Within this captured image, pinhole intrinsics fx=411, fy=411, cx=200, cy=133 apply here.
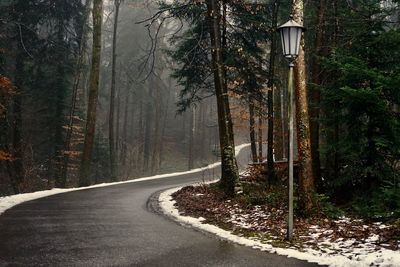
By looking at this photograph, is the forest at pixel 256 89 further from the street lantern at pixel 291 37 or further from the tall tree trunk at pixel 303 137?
the street lantern at pixel 291 37

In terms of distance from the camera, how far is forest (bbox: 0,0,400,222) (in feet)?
31.5

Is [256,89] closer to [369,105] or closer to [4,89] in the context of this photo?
[369,105]

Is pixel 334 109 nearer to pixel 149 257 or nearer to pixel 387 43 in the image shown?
pixel 387 43

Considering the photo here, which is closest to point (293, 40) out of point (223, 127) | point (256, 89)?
point (223, 127)

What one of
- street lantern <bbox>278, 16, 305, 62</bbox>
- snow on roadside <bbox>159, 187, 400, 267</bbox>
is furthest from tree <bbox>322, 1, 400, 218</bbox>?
snow on roadside <bbox>159, 187, 400, 267</bbox>

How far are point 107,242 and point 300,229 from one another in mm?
3791

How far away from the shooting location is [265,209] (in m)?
10.8

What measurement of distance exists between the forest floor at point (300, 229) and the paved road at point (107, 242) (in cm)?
75

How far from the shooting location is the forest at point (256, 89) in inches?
378

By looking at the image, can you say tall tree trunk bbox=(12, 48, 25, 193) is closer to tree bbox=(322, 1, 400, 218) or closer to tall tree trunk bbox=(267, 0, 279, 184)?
tall tree trunk bbox=(267, 0, 279, 184)

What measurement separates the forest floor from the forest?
58cm

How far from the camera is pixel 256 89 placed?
63.1 feet

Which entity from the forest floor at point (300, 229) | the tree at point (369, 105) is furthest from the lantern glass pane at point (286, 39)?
the forest floor at point (300, 229)

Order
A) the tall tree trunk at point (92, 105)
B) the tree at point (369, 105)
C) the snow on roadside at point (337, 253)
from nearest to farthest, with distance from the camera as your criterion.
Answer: the snow on roadside at point (337, 253) → the tree at point (369, 105) → the tall tree trunk at point (92, 105)
